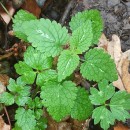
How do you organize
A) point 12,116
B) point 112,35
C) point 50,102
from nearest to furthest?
point 50,102 < point 12,116 < point 112,35

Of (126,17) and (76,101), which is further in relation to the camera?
(126,17)

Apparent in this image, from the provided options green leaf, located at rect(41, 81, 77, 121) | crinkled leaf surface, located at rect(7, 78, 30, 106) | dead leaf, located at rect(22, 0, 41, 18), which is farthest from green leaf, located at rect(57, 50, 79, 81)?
dead leaf, located at rect(22, 0, 41, 18)

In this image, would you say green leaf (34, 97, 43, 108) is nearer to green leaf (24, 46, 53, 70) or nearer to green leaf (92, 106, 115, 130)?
green leaf (24, 46, 53, 70)

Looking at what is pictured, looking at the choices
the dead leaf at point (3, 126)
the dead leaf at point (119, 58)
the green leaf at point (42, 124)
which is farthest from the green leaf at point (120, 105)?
the dead leaf at point (3, 126)

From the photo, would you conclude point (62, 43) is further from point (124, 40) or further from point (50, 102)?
point (124, 40)

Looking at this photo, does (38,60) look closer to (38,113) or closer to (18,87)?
(18,87)

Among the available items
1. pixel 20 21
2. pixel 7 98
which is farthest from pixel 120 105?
pixel 20 21

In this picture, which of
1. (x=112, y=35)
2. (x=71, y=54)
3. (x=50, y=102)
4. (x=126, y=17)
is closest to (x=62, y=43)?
(x=71, y=54)

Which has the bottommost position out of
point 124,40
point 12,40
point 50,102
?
point 124,40
